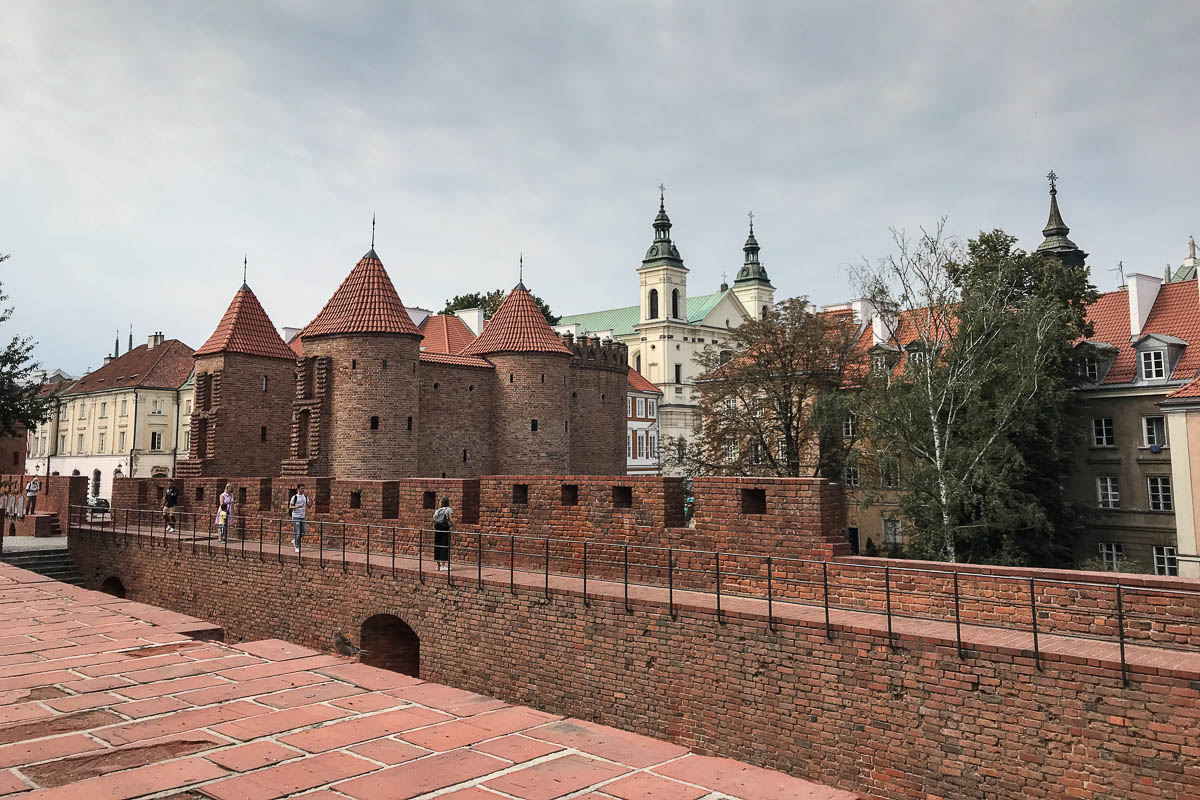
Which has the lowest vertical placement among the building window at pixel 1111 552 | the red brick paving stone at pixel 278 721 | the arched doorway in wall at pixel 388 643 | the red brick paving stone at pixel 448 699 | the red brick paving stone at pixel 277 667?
the arched doorway in wall at pixel 388 643

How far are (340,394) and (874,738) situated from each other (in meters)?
19.1

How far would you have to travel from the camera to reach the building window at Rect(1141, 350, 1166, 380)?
87.7 ft

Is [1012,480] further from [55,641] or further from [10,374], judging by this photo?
[10,374]

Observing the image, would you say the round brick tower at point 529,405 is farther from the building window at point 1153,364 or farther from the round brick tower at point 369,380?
the building window at point 1153,364

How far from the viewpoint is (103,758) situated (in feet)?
13.5

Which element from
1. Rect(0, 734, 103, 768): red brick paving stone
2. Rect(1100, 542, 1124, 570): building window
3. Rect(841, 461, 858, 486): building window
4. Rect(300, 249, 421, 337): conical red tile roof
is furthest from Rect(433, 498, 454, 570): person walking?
Rect(1100, 542, 1124, 570): building window

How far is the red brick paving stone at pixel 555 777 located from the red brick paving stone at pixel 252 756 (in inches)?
43.7

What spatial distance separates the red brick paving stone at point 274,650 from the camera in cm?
629

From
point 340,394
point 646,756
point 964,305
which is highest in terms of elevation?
point 964,305

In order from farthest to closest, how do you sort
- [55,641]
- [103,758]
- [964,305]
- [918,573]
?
[964,305] → [918,573] → [55,641] → [103,758]

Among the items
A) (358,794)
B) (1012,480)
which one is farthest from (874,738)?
(1012,480)

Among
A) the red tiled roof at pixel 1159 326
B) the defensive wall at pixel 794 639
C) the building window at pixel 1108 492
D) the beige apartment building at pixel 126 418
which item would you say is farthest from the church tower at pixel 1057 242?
the beige apartment building at pixel 126 418

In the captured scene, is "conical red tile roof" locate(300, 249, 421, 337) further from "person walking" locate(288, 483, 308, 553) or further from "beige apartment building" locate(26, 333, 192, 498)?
"beige apartment building" locate(26, 333, 192, 498)

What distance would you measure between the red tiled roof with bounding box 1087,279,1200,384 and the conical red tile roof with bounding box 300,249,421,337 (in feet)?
70.9
